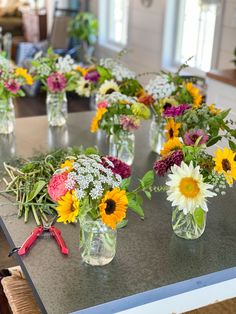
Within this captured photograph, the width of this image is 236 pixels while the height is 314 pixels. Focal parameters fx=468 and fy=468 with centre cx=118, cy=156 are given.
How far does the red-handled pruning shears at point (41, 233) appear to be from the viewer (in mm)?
1359

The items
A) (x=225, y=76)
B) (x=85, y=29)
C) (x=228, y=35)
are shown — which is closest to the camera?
(x=225, y=76)

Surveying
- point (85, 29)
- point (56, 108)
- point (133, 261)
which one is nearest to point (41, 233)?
point (133, 261)

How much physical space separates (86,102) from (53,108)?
363 cm

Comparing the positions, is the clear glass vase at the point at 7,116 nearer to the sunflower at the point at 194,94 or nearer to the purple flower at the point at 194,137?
the sunflower at the point at 194,94

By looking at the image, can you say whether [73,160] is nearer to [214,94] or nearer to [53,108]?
[53,108]

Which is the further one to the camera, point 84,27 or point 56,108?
point 84,27

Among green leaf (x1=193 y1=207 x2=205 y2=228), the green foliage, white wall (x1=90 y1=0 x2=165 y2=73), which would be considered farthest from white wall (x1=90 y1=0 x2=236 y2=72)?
green leaf (x1=193 y1=207 x2=205 y2=228)

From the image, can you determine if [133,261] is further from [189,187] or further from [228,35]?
[228,35]

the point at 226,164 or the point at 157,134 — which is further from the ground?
the point at 226,164

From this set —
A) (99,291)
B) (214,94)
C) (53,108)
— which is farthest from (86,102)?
(99,291)

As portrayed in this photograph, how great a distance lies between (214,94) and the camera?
3188mm

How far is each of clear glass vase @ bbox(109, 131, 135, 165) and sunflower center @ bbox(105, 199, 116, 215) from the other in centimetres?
79

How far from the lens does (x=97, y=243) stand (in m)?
1.28

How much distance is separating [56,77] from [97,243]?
1231 millimetres
